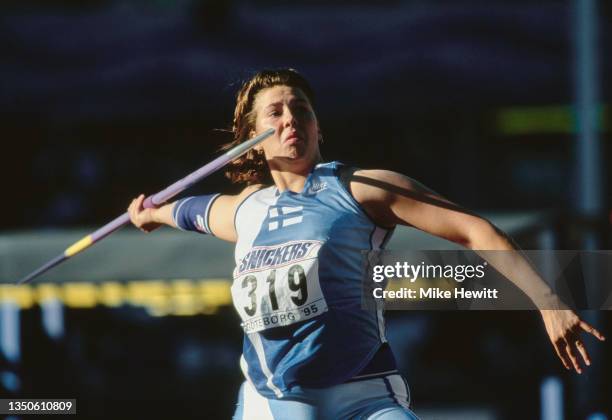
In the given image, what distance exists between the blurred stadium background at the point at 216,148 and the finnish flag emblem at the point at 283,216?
2431mm

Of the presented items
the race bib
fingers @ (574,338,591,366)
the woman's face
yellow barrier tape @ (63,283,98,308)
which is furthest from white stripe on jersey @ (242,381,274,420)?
yellow barrier tape @ (63,283,98,308)

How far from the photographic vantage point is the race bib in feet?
11.2

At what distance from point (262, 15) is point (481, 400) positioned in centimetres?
577

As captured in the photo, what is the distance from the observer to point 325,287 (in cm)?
341

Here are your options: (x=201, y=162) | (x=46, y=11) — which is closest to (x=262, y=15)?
(x=201, y=162)

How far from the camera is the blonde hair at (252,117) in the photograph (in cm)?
378

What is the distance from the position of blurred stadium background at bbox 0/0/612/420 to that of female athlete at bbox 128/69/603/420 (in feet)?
8.08

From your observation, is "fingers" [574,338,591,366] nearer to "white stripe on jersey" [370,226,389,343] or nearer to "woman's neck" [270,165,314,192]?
"white stripe on jersey" [370,226,389,343]

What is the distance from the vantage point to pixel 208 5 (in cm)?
1081

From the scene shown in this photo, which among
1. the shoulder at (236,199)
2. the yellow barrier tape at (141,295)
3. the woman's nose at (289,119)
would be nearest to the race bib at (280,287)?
the shoulder at (236,199)

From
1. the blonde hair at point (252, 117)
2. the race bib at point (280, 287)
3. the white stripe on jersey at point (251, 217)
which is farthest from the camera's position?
the blonde hair at point (252, 117)

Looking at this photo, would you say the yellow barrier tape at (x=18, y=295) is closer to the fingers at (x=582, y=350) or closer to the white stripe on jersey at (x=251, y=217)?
the white stripe on jersey at (x=251, y=217)

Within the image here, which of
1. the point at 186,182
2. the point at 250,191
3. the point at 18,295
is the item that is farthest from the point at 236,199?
the point at 18,295

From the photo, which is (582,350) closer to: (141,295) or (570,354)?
(570,354)
